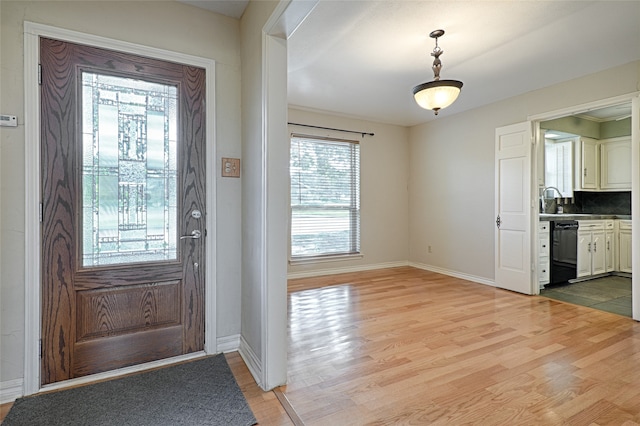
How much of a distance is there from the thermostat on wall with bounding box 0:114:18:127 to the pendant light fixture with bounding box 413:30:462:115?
2.97 metres

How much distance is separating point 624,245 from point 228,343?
250 inches

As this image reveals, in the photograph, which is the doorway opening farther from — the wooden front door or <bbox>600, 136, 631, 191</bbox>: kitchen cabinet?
the wooden front door

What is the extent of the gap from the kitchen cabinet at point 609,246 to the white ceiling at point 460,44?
291 centimetres

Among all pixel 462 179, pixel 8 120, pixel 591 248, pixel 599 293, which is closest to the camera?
pixel 8 120

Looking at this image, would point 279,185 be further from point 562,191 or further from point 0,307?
point 562,191

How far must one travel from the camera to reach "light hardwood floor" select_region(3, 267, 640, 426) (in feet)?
5.84

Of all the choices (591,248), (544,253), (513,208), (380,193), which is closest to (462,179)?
(513,208)

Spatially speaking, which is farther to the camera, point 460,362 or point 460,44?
point 460,44

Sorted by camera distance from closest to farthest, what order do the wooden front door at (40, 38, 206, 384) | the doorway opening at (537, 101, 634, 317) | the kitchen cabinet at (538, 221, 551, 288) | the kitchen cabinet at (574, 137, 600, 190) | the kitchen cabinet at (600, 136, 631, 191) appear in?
the wooden front door at (40, 38, 206, 384), the kitchen cabinet at (538, 221, 551, 288), the doorway opening at (537, 101, 634, 317), the kitchen cabinet at (600, 136, 631, 191), the kitchen cabinet at (574, 137, 600, 190)

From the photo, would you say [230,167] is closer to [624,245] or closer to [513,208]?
[513,208]

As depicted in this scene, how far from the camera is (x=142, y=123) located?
2215mm

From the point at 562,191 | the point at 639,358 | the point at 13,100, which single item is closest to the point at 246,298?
the point at 13,100

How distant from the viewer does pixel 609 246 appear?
5.12 m

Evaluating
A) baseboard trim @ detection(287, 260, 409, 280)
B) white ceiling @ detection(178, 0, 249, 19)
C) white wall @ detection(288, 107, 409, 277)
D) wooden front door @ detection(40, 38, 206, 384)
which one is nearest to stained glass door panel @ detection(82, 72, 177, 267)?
wooden front door @ detection(40, 38, 206, 384)
